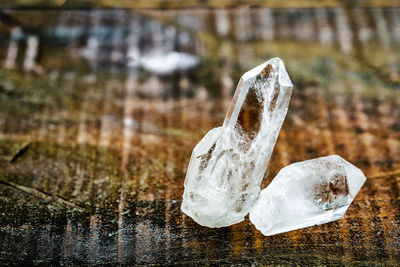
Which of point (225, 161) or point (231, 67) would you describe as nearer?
point (225, 161)

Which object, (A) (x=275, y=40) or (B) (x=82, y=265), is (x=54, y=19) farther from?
(B) (x=82, y=265)

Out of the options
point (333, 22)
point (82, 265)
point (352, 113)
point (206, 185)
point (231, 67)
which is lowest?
point (82, 265)

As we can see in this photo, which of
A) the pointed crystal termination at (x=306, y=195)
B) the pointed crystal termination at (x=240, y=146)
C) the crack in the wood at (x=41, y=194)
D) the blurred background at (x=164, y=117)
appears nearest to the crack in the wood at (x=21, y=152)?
the blurred background at (x=164, y=117)

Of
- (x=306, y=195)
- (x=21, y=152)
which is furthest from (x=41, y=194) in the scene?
(x=306, y=195)

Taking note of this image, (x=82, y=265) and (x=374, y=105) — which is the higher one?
(x=374, y=105)

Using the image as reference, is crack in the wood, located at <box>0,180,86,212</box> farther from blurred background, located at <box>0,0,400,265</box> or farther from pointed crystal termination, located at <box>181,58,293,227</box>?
pointed crystal termination, located at <box>181,58,293,227</box>

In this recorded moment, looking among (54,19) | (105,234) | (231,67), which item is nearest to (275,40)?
(231,67)

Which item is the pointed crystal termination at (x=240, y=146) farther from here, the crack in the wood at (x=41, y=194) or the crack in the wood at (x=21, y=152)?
the crack in the wood at (x=21, y=152)
